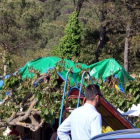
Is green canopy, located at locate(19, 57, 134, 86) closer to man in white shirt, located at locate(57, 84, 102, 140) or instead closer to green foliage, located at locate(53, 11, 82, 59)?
man in white shirt, located at locate(57, 84, 102, 140)

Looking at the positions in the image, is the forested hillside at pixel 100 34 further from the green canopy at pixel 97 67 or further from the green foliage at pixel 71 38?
the green canopy at pixel 97 67

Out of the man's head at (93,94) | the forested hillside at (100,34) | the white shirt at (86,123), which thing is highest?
the man's head at (93,94)

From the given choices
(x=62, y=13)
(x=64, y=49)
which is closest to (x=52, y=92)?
(x=64, y=49)

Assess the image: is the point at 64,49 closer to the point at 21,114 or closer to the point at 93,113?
the point at 21,114

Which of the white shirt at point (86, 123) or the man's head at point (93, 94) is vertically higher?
→ the man's head at point (93, 94)

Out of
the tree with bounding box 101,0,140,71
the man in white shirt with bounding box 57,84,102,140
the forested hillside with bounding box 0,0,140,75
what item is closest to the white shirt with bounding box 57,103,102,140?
the man in white shirt with bounding box 57,84,102,140

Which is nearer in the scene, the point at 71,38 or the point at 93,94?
the point at 93,94

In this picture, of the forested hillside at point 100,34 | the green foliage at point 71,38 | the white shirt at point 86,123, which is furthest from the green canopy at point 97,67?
the green foliage at point 71,38

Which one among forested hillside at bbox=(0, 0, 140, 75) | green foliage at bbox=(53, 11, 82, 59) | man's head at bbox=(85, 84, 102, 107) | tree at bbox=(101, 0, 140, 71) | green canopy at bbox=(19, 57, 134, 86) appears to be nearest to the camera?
man's head at bbox=(85, 84, 102, 107)

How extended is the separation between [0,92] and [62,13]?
257 feet

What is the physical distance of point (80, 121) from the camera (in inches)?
162

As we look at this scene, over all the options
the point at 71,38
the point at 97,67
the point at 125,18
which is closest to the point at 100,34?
the point at 71,38

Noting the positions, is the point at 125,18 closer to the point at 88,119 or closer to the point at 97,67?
the point at 97,67

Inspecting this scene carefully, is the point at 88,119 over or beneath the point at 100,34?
over
